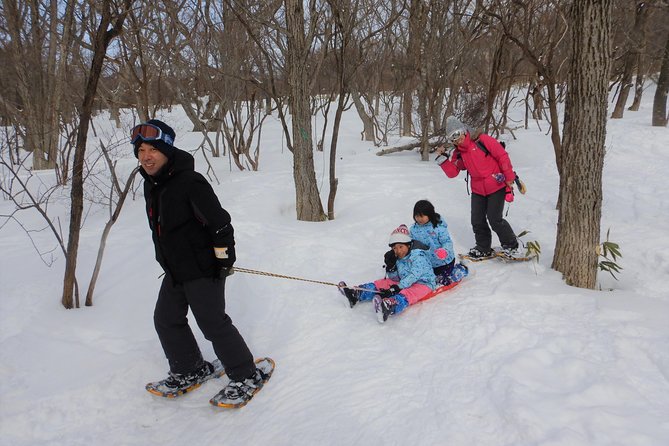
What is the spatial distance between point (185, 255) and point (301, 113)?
3676 millimetres

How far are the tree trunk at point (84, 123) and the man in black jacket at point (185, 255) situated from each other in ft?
3.89

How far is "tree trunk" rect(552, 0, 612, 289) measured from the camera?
11.2ft

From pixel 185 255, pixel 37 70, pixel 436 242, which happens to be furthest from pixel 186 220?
pixel 37 70

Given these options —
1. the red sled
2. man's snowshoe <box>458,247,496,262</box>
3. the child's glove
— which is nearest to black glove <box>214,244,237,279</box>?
the red sled

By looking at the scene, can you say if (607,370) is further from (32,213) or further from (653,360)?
(32,213)

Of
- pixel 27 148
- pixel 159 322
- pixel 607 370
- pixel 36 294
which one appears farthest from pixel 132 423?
pixel 27 148

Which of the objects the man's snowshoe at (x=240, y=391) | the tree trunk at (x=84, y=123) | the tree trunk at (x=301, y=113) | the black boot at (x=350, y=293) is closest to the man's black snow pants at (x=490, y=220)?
the black boot at (x=350, y=293)

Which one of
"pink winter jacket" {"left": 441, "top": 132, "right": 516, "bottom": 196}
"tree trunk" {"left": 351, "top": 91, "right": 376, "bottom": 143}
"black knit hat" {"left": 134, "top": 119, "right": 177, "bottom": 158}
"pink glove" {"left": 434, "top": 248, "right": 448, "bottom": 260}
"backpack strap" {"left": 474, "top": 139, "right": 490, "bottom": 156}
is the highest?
"tree trunk" {"left": 351, "top": 91, "right": 376, "bottom": 143}

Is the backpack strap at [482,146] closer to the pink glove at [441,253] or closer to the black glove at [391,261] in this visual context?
the pink glove at [441,253]

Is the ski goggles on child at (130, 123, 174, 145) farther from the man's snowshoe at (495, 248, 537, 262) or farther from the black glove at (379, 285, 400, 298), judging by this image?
the man's snowshoe at (495, 248, 537, 262)

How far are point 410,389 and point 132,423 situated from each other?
175cm

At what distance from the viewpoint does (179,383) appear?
282 cm

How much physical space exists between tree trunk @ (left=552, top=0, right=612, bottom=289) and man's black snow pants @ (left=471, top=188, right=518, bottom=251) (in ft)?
2.19

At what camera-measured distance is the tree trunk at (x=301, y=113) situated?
17.9 feet
